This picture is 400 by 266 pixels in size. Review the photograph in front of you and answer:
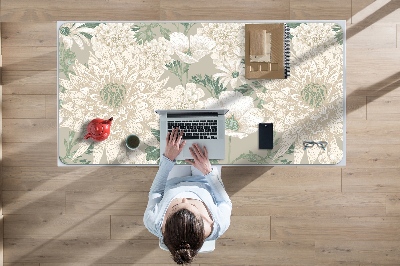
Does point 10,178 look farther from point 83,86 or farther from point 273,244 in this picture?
point 273,244

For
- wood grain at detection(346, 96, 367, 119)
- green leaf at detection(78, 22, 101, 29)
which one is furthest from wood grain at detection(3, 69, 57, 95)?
wood grain at detection(346, 96, 367, 119)

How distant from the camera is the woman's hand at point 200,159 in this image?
187 centimetres

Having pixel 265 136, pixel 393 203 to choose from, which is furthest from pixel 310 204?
pixel 265 136

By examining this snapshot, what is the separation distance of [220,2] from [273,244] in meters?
1.48

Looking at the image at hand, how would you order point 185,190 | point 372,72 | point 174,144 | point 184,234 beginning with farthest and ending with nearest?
1. point 372,72
2. point 174,144
3. point 185,190
4. point 184,234

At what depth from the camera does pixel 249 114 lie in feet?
6.41

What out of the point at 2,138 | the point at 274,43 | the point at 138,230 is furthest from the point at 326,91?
the point at 2,138

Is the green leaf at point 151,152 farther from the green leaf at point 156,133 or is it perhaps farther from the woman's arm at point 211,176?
the woman's arm at point 211,176

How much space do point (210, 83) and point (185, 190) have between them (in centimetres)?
53

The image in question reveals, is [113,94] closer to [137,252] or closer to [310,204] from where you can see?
[137,252]

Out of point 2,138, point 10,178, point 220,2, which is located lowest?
point 10,178

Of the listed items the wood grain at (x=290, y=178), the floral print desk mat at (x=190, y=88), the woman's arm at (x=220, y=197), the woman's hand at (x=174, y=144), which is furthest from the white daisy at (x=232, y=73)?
the wood grain at (x=290, y=178)

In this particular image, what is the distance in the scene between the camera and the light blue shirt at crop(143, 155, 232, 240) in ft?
5.57

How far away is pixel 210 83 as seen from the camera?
6.40ft
